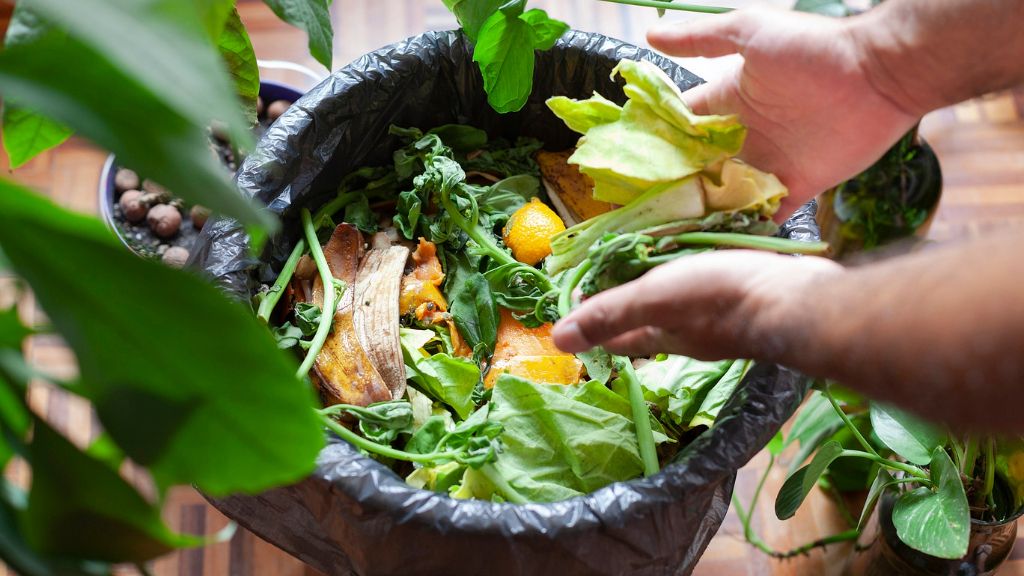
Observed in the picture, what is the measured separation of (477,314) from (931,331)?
519 millimetres

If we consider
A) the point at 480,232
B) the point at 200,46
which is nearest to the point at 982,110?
the point at 480,232

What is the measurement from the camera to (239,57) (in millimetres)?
731

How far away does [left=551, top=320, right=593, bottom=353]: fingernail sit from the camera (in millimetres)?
655

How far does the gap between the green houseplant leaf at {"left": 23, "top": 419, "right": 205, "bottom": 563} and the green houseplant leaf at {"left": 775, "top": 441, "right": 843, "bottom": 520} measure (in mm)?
652

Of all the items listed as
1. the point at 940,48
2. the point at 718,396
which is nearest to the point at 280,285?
the point at 718,396

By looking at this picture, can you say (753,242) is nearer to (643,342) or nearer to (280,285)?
(643,342)

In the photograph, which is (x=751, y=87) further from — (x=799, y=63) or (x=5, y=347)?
(x=5, y=347)

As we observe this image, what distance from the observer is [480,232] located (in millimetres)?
971

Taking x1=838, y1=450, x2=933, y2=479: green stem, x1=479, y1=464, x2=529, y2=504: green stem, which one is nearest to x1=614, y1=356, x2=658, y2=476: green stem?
x1=479, y1=464, x2=529, y2=504: green stem

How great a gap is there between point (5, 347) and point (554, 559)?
1.44 ft

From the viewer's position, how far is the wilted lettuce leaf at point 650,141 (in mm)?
742

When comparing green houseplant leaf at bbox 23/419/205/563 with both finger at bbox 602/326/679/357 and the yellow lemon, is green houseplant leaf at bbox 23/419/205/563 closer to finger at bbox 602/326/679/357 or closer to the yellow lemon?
finger at bbox 602/326/679/357

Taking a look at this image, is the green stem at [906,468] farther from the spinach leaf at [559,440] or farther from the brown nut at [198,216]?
the brown nut at [198,216]

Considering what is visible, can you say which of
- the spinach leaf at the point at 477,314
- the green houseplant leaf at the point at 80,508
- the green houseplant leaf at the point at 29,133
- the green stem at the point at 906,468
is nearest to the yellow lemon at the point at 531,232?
the spinach leaf at the point at 477,314
